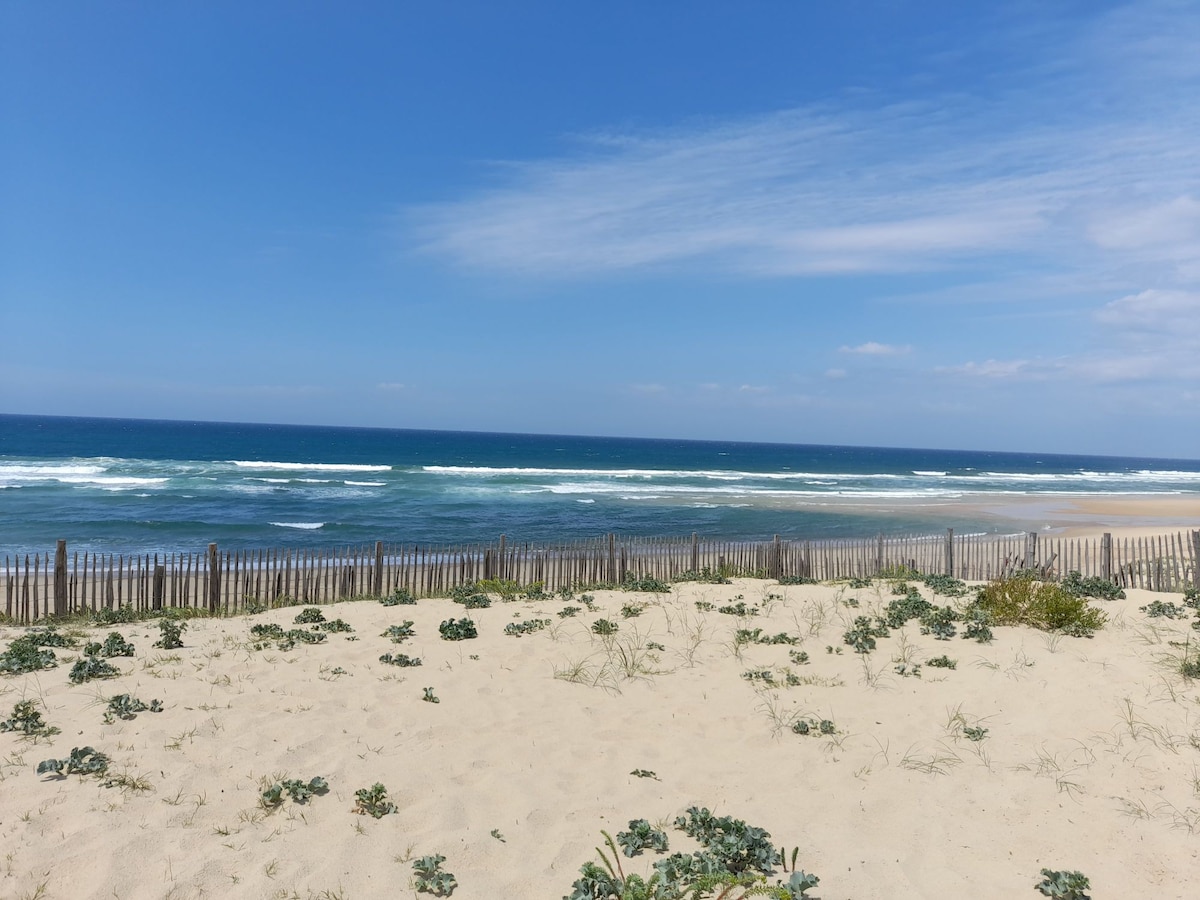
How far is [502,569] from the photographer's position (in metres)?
14.1

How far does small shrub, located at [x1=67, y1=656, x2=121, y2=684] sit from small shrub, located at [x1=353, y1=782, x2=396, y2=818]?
3751 millimetres

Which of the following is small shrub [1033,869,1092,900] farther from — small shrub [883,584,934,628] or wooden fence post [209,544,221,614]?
wooden fence post [209,544,221,614]

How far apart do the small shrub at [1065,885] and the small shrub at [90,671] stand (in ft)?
24.9

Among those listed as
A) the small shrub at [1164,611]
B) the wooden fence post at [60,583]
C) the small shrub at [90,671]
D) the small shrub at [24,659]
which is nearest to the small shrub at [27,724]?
the small shrub at [90,671]

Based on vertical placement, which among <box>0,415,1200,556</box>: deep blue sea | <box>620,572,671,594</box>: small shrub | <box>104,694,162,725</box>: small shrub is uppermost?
<box>104,694,162,725</box>: small shrub

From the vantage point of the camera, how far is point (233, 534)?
25.5 metres

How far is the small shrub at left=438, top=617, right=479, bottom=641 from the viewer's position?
8922mm

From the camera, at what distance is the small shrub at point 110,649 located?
25.5 feet

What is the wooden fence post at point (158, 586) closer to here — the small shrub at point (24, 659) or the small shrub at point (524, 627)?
the small shrub at point (24, 659)

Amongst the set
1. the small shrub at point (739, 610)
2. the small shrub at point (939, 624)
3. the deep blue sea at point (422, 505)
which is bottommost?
the deep blue sea at point (422, 505)

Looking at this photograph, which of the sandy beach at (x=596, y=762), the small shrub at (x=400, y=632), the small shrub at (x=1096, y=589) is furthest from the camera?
the small shrub at (x=1096, y=589)

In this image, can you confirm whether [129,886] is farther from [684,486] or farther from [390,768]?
[684,486]

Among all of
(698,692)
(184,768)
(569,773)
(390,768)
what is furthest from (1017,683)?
(184,768)

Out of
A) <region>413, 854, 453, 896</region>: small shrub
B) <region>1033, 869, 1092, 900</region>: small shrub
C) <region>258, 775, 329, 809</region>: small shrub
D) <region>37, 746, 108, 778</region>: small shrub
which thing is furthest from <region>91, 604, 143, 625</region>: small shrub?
<region>1033, 869, 1092, 900</region>: small shrub
